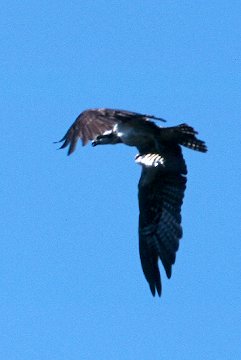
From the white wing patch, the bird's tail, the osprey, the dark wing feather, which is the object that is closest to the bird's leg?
the osprey

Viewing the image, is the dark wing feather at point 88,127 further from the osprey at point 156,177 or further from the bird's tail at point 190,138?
the bird's tail at point 190,138

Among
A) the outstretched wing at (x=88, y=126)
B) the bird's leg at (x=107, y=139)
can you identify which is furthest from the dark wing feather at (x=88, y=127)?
the bird's leg at (x=107, y=139)

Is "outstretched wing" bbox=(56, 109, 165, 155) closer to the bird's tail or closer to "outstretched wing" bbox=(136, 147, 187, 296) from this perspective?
"outstretched wing" bbox=(136, 147, 187, 296)

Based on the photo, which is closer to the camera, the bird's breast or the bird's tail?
the bird's tail

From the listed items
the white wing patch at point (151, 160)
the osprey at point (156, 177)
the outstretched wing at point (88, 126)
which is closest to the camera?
the osprey at point (156, 177)

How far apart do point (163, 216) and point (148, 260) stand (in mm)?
623

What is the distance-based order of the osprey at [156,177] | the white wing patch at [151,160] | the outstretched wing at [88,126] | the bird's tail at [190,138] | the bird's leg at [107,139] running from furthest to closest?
1. the outstretched wing at [88,126]
2. the bird's leg at [107,139]
3. the white wing patch at [151,160]
4. the osprey at [156,177]
5. the bird's tail at [190,138]

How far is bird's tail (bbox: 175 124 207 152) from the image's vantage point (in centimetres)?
1370

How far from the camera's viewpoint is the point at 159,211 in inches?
587

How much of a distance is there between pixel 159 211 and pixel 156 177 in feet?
1.52

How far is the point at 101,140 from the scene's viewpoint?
14.8m

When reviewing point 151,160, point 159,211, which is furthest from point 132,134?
point 159,211

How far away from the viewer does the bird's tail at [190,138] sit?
45.0 feet

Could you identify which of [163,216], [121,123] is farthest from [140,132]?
[163,216]
